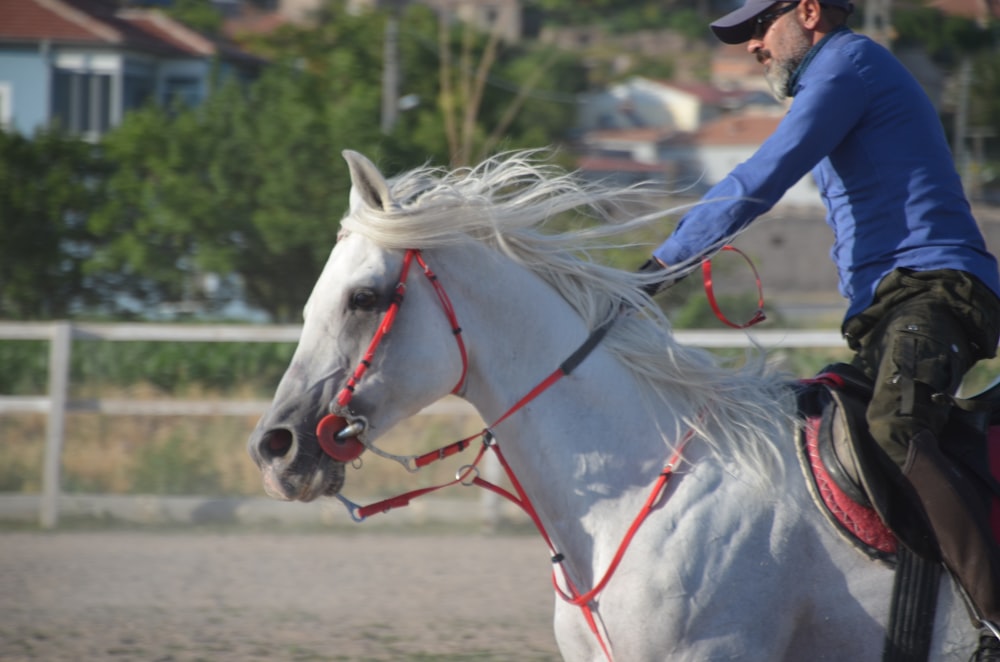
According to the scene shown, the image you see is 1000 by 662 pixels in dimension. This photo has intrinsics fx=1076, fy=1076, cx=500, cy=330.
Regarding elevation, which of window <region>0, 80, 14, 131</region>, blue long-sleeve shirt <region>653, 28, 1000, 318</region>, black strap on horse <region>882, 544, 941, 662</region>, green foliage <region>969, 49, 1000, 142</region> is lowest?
window <region>0, 80, 14, 131</region>

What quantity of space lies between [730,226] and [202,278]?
40.4 feet

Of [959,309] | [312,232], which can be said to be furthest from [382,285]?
[312,232]

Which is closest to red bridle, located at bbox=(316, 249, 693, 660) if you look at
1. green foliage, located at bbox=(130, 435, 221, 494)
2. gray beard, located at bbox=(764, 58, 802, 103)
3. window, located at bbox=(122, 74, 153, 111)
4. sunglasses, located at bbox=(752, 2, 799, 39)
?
gray beard, located at bbox=(764, 58, 802, 103)

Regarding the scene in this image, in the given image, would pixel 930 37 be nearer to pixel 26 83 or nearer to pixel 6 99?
pixel 26 83

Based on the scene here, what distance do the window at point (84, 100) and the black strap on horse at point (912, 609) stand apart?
2686 centimetres

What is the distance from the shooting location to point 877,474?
248cm

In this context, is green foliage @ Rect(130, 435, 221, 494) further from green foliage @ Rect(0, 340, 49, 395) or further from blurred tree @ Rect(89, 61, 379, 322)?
blurred tree @ Rect(89, 61, 379, 322)

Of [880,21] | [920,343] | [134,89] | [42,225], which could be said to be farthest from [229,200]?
[134,89]

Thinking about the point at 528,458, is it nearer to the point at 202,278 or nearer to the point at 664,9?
the point at 202,278

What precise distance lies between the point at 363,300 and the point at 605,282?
0.63 m

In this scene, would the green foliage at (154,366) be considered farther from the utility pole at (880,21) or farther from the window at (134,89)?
the window at (134,89)

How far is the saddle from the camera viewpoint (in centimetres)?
Result: 248

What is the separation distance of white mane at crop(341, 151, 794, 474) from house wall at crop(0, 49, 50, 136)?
25.8 m

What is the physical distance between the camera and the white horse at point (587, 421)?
8.19 feet
